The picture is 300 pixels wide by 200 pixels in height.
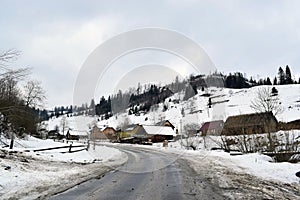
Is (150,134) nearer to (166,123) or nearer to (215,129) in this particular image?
(166,123)

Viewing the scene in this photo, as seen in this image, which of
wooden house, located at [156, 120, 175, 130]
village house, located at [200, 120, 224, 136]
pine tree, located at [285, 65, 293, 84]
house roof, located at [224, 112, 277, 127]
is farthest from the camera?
pine tree, located at [285, 65, 293, 84]

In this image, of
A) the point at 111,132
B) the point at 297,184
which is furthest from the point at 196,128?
the point at 297,184

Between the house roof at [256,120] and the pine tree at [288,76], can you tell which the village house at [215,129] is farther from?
the pine tree at [288,76]

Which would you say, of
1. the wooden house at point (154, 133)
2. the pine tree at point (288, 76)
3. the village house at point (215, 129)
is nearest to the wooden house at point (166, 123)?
the wooden house at point (154, 133)

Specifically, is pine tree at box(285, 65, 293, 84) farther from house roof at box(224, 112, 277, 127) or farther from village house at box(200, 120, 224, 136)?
house roof at box(224, 112, 277, 127)

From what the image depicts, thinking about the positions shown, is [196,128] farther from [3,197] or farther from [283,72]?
[283,72]

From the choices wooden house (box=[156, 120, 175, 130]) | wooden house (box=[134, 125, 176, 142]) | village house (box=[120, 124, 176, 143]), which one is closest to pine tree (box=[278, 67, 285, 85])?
wooden house (box=[156, 120, 175, 130])

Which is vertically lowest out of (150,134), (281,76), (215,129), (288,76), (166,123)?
(150,134)

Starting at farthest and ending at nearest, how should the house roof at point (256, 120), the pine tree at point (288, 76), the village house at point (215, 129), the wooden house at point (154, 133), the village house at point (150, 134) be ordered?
the pine tree at point (288, 76)
the wooden house at point (154, 133)
the village house at point (150, 134)
the village house at point (215, 129)
the house roof at point (256, 120)

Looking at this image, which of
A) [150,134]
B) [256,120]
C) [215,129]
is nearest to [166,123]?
[150,134]

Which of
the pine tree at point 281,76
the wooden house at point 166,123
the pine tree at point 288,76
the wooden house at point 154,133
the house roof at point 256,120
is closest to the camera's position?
the house roof at point 256,120

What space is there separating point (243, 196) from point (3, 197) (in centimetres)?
614

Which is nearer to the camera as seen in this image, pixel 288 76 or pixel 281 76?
pixel 288 76

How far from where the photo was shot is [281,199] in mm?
6625
